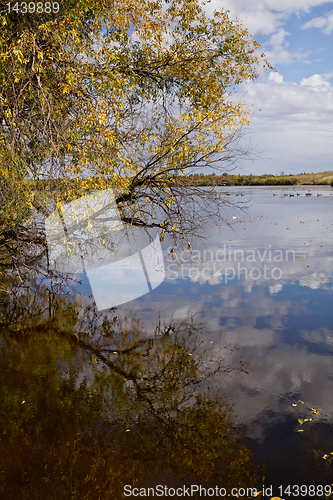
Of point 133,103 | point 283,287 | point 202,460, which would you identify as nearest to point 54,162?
point 133,103

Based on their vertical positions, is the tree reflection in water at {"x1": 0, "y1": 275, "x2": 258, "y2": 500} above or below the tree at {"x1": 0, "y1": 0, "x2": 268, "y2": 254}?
below

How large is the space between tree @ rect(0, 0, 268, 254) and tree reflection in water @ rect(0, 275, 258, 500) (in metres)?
3.29

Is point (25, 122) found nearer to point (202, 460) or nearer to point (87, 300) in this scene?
point (87, 300)

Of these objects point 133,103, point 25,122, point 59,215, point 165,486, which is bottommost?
point 165,486

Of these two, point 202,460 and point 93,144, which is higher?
point 93,144

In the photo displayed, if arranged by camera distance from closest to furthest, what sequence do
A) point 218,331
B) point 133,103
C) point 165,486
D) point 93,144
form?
point 165,486, point 93,144, point 218,331, point 133,103

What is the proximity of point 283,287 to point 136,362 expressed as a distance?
692cm

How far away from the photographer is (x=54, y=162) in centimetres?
811

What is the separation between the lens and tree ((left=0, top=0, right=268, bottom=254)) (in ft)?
24.1

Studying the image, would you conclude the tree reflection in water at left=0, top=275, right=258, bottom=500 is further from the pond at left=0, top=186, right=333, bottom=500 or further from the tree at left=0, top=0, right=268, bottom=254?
the tree at left=0, top=0, right=268, bottom=254
